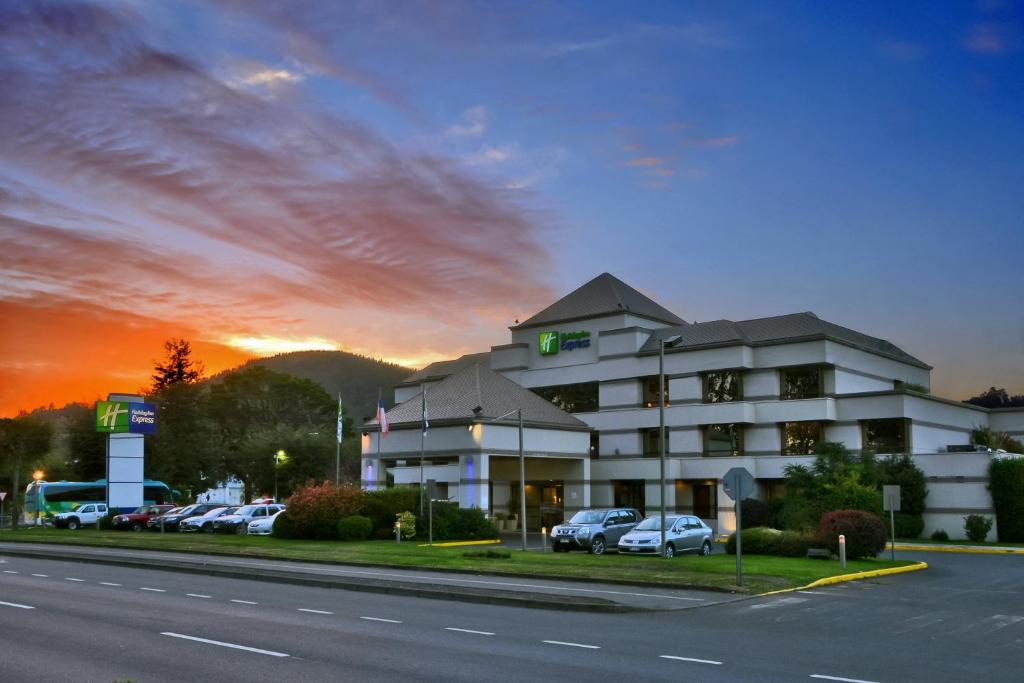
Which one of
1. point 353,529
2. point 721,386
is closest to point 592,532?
point 353,529

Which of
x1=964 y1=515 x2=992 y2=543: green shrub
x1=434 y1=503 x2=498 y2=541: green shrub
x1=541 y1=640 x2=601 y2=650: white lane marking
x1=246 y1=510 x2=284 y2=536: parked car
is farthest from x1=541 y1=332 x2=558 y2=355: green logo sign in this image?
x1=541 y1=640 x2=601 y2=650: white lane marking

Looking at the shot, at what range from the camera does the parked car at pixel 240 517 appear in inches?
2034

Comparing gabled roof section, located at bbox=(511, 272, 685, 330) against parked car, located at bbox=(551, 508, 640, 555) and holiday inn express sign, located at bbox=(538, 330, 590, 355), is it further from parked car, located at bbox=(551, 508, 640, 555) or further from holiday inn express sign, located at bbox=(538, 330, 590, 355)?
parked car, located at bbox=(551, 508, 640, 555)

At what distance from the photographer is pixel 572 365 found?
65000mm

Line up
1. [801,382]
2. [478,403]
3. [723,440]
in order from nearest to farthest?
[478,403]
[801,382]
[723,440]

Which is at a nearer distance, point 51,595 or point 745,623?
point 745,623

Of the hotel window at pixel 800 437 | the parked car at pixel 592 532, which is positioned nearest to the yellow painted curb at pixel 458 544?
the parked car at pixel 592 532

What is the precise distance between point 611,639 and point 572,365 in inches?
1948

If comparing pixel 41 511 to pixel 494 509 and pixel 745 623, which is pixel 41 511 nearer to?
pixel 494 509

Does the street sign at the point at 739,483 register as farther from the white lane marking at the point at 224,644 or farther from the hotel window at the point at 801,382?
the hotel window at the point at 801,382

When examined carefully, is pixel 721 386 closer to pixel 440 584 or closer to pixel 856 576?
pixel 856 576

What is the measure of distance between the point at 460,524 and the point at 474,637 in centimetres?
3026

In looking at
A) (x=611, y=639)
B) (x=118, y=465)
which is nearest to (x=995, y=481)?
(x=611, y=639)

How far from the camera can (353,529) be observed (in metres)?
43.4
